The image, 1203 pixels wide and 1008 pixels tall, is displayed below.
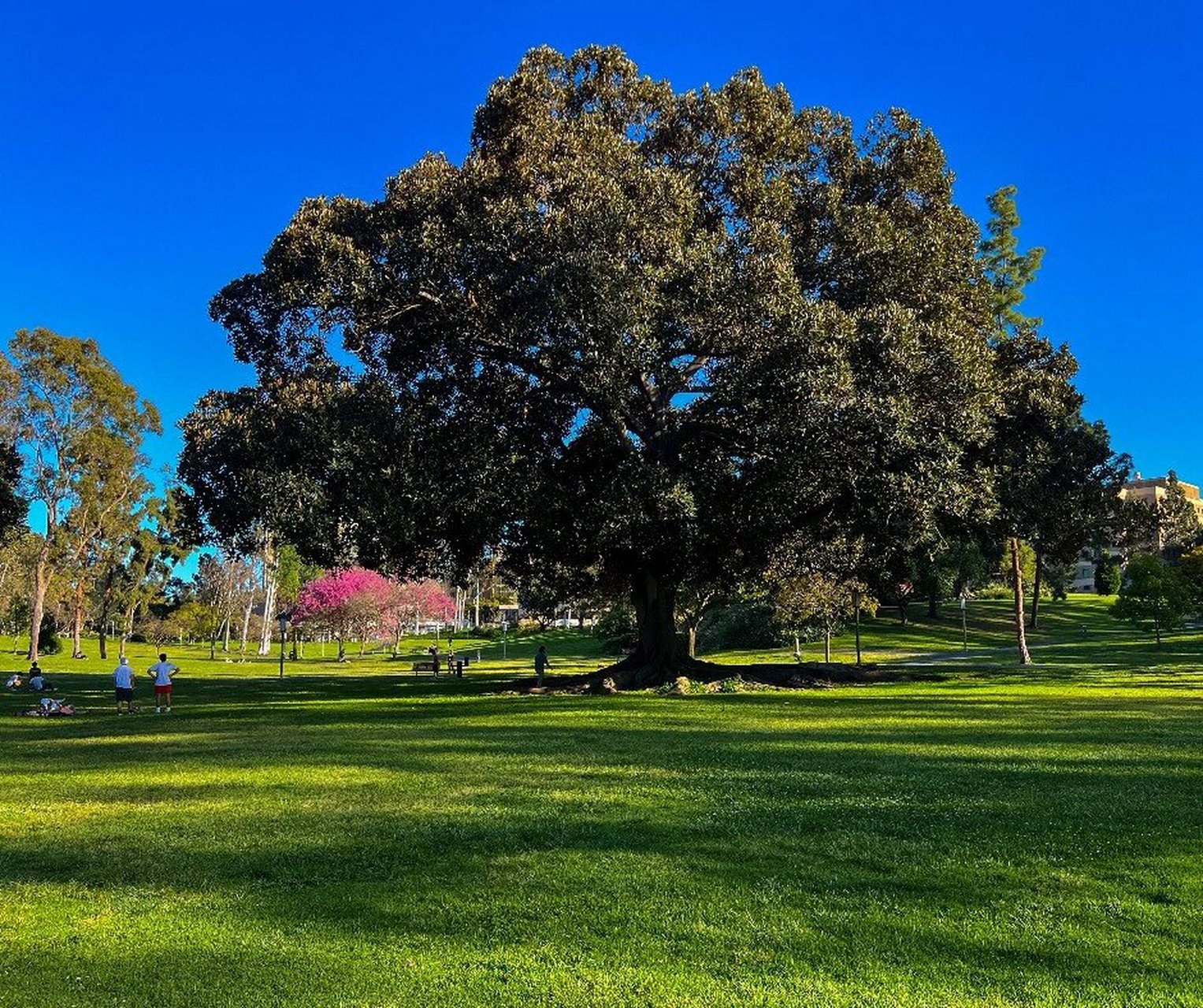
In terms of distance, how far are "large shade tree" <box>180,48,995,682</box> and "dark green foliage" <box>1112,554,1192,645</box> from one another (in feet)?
86.5

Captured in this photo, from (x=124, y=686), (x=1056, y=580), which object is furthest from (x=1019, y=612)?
(x=1056, y=580)

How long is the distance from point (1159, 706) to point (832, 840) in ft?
48.2

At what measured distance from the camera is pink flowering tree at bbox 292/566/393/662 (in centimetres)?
7119

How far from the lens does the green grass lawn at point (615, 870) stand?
177 inches

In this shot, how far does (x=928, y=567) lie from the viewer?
192 feet

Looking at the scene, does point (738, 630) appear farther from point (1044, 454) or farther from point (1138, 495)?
point (1138, 495)

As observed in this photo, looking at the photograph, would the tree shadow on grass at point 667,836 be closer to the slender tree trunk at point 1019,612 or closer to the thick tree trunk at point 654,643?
the thick tree trunk at point 654,643

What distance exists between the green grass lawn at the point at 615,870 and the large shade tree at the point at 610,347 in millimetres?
8184

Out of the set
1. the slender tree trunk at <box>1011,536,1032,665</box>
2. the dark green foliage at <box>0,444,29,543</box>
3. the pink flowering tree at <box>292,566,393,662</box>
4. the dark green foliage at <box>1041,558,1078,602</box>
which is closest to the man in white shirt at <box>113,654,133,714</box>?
the dark green foliage at <box>0,444,29,543</box>

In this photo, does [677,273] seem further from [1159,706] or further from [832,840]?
[832,840]

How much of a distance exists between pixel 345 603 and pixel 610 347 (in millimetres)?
56792

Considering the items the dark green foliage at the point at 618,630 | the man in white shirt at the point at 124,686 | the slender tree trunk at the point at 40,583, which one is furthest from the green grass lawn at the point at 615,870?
the slender tree trunk at the point at 40,583

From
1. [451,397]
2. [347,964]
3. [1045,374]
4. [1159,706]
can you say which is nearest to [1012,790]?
[347,964]

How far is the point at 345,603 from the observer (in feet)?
233
